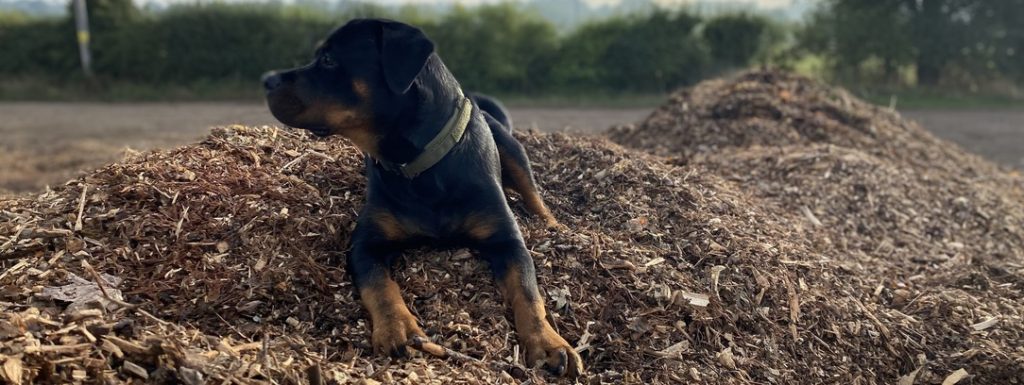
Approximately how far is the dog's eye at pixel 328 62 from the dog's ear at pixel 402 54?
213mm

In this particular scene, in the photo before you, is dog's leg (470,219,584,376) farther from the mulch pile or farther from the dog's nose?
the dog's nose

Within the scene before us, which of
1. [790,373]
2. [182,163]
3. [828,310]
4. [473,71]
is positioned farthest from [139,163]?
[473,71]

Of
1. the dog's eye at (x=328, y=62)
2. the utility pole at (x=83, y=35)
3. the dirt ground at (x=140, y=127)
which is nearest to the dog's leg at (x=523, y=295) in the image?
the dog's eye at (x=328, y=62)

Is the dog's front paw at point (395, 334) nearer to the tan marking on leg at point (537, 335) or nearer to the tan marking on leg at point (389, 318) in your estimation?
the tan marking on leg at point (389, 318)

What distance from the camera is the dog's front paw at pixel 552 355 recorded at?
3.01 m

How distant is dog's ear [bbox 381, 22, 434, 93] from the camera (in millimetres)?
3080

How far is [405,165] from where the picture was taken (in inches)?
130

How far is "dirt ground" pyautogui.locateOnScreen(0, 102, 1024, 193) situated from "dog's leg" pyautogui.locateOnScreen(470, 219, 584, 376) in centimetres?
551

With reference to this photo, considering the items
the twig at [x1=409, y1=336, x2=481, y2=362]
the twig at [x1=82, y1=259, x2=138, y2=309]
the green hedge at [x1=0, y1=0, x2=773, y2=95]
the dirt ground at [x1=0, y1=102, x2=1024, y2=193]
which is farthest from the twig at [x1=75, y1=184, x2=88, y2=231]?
the green hedge at [x1=0, y1=0, x2=773, y2=95]

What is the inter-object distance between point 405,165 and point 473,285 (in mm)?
636

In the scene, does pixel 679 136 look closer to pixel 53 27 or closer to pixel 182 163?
pixel 182 163

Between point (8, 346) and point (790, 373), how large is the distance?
122 inches

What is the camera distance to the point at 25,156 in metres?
10.3

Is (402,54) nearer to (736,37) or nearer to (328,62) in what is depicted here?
(328,62)
